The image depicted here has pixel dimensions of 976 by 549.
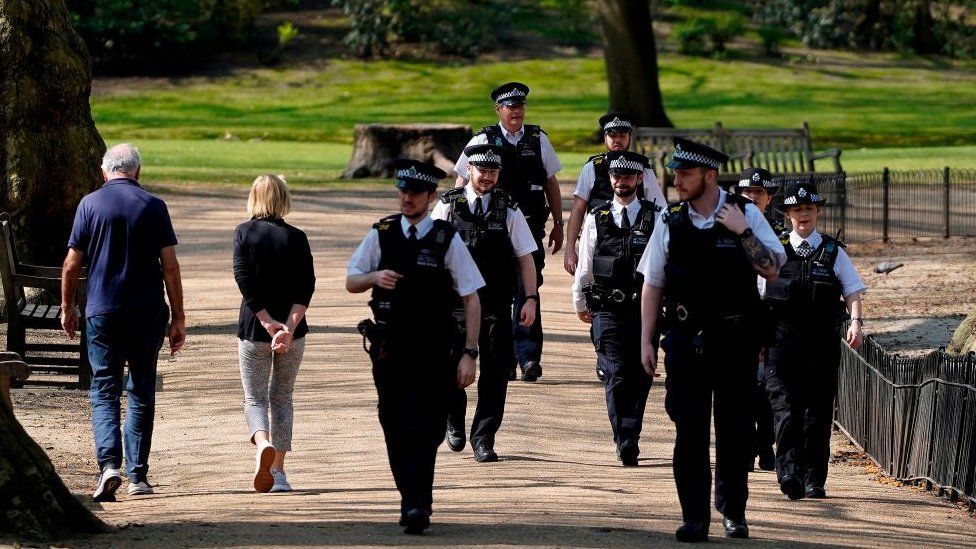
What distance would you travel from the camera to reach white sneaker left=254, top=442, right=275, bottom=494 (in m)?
8.74

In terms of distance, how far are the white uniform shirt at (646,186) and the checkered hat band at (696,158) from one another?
2498 mm

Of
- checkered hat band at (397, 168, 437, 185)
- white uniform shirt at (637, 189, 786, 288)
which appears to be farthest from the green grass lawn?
white uniform shirt at (637, 189, 786, 288)

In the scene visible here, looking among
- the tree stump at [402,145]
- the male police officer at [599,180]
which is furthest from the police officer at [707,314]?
the tree stump at [402,145]

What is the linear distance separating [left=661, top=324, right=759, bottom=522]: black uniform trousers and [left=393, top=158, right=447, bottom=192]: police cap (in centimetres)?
128

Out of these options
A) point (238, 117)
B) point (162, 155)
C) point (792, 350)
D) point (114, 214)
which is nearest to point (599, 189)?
point (792, 350)

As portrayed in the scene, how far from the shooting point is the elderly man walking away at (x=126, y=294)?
890 cm

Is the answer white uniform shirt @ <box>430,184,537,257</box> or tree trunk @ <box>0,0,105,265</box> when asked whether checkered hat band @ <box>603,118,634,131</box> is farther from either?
tree trunk @ <box>0,0,105,265</box>

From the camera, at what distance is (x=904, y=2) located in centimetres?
5628

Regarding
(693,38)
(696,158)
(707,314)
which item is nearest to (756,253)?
(707,314)

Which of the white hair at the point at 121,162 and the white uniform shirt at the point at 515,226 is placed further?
the white uniform shirt at the point at 515,226

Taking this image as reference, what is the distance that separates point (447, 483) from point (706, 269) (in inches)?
87.5

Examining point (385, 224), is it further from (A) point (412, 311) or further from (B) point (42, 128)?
(B) point (42, 128)

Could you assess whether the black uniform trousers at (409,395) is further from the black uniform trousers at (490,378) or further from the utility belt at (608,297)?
the utility belt at (608,297)

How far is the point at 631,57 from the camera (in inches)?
1412
